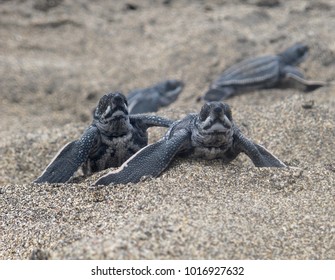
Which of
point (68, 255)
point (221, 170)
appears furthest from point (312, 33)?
point (68, 255)

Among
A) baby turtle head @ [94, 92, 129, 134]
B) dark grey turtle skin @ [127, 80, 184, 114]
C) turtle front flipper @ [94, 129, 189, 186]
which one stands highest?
baby turtle head @ [94, 92, 129, 134]

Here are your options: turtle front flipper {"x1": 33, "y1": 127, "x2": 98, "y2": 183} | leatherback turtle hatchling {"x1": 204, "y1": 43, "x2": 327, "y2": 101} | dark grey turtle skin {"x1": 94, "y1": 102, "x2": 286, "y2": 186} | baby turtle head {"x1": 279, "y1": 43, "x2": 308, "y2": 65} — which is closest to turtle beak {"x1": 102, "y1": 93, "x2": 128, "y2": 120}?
turtle front flipper {"x1": 33, "y1": 127, "x2": 98, "y2": 183}

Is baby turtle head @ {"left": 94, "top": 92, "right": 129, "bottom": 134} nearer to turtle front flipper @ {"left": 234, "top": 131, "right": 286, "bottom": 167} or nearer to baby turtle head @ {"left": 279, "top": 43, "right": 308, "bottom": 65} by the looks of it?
turtle front flipper @ {"left": 234, "top": 131, "right": 286, "bottom": 167}

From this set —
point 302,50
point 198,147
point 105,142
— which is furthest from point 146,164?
point 302,50

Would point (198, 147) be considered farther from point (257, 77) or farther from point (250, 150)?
point (257, 77)

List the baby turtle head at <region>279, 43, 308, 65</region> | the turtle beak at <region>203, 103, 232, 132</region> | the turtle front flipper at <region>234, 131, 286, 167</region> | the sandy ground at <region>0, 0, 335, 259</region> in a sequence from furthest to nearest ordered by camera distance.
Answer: the baby turtle head at <region>279, 43, 308, 65</region> < the turtle front flipper at <region>234, 131, 286, 167</region> < the turtle beak at <region>203, 103, 232, 132</region> < the sandy ground at <region>0, 0, 335, 259</region>

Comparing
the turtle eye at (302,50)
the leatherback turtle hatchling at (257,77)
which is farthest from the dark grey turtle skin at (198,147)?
the turtle eye at (302,50)
